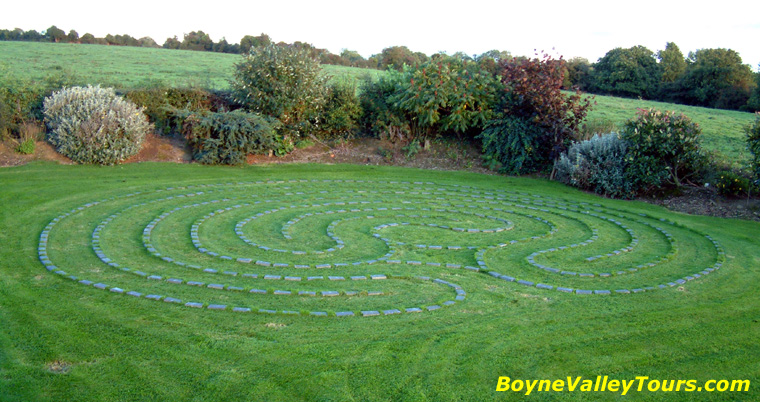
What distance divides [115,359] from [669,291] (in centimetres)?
619

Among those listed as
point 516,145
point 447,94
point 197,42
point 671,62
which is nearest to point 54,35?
point 197,42

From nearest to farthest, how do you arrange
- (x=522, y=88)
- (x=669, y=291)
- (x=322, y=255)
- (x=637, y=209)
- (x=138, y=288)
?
(x=138, y=288), (x=669, y=291), (x=322, y=255), (x=637, y=209), (x=522, y=88)

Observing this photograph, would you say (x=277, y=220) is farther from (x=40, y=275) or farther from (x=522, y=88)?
Result: (x=522, y=88)

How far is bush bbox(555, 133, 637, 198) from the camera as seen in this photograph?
13.0 m

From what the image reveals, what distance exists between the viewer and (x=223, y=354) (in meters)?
4.80

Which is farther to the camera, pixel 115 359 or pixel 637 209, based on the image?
pixel 637 209

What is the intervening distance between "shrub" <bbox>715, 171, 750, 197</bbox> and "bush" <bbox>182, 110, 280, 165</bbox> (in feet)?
36.6

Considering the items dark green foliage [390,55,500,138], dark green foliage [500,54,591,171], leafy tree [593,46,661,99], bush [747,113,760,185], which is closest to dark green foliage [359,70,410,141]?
dark green foliage [390,55,500,138]

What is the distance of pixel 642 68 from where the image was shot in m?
40.2

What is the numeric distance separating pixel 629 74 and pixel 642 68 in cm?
144

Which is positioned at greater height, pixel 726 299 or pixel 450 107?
pixel 450 107

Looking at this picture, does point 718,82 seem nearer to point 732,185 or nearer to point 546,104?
point 546,104

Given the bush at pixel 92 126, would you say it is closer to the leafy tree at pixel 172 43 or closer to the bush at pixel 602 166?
the bush at pixel 602 166

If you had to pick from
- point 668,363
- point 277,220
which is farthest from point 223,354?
point 277,220
